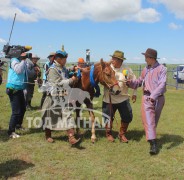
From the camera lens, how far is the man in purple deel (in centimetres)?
582

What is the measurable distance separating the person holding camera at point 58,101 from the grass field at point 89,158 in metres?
0.36

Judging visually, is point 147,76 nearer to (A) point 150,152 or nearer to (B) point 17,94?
(A) point 150,152

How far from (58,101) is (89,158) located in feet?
5.02

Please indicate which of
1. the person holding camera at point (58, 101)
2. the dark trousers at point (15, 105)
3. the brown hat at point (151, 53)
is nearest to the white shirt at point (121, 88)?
the brown hat at point (151, 53)

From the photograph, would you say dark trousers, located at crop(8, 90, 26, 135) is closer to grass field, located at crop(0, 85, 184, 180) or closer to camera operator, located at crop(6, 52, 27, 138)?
camera operator, located at crop(6, 52, 27, 138)

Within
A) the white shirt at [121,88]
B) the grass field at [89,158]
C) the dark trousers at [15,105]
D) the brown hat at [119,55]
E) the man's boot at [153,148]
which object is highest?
the brown hat at [119,55]

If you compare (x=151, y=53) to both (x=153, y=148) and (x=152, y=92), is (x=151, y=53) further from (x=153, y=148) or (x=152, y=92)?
(x=153, y=148)

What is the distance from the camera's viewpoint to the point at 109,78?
6.19 meters

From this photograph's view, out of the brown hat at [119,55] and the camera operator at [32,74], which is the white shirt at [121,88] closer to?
the brown hat at [119,55]

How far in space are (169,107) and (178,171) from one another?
23.6ft

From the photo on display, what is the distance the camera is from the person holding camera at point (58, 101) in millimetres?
6090

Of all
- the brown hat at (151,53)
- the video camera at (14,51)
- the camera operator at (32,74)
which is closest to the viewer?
the brown hat at (151,53)

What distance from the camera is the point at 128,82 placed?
640cm

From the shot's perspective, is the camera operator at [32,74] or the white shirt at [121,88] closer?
the white shirt at [121,88]
